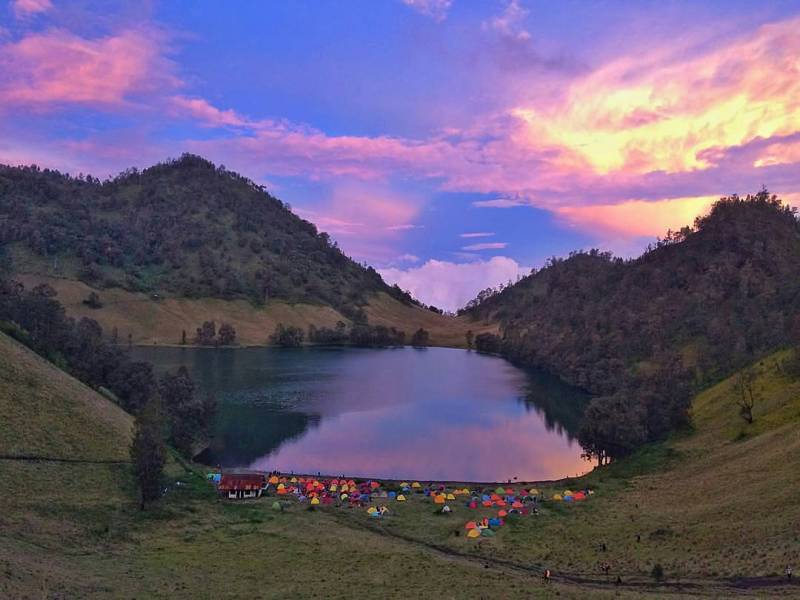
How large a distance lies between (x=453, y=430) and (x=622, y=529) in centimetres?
6333

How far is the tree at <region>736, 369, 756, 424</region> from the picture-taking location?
8228cm

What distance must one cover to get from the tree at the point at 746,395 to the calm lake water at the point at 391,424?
23.9 m

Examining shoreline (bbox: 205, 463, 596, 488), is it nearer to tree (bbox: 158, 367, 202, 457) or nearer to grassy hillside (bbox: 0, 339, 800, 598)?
tree (bbox: 158, 367, 202, 457)

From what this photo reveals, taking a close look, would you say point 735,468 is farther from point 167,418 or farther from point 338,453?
point 167,418

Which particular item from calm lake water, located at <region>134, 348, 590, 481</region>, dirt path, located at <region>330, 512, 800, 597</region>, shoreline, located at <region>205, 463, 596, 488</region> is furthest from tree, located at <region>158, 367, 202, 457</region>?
dirt path, located at <region>330, 512, 800, 597</region>

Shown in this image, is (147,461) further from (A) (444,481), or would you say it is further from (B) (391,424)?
(B) (391,424)

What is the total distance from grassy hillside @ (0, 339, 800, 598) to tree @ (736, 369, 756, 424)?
914 centimetres

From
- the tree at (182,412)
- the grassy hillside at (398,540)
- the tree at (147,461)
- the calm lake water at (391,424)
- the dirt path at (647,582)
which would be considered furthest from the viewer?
the calm lake water at (391,424)

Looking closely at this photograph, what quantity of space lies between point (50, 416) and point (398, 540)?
38918 millimetres

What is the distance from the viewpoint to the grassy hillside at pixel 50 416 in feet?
191

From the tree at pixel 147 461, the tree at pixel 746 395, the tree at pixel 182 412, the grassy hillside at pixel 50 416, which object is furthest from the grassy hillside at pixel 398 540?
the tree at pixel 182 412

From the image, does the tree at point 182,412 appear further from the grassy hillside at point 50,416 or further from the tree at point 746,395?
the tree at point 746,395

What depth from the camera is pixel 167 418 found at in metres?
87.8

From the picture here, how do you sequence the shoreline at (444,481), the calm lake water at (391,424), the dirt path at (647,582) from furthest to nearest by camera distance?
1. the calm lake water at (391,424)
2. the shoreline at (444,481)
3. the dirt path at (647,582)
